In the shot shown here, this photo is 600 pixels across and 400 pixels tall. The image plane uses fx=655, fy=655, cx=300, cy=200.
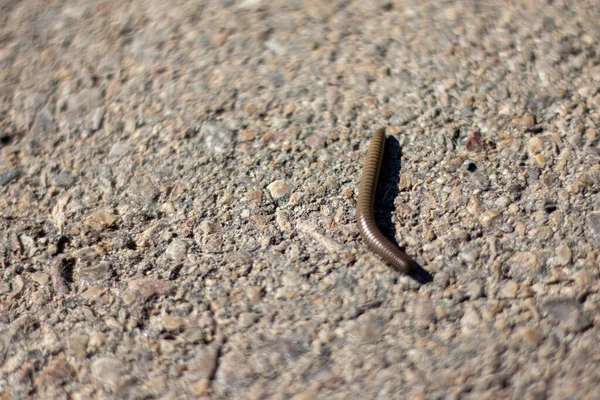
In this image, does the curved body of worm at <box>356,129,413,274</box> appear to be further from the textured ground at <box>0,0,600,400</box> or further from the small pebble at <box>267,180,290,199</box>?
the small pebble at <box>267,180,290,199</box>

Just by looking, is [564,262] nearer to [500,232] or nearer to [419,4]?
[500,232]

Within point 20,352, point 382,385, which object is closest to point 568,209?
point 382,385

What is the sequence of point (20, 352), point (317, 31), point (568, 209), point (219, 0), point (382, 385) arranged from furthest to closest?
point (219, 0)
point (317, 31)
point (568, 209)
point (20, 352)
point (382, 385)

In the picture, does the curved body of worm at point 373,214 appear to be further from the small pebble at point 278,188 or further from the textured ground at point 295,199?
the small pebble at point 278,188

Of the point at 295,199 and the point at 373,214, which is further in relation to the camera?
the point at 295,199

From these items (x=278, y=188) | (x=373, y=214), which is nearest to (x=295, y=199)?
(x=278, y=188)

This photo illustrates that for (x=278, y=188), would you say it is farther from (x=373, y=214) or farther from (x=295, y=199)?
(x=373, y=214)

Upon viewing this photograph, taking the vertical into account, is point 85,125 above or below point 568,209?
above
